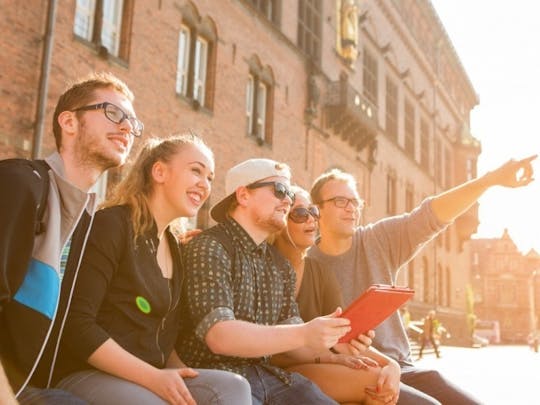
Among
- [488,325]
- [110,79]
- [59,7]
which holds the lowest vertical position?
[488,325]

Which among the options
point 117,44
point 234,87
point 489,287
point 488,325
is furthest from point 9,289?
point 489,287

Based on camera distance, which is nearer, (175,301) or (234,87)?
(175,301)

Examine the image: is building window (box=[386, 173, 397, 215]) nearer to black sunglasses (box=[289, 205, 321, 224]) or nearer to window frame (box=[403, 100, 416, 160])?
window frame (box=[403, 100, 416, 160])

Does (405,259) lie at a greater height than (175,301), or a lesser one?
greater

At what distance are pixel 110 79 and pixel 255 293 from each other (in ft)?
3.69

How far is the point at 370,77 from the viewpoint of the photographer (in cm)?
2644

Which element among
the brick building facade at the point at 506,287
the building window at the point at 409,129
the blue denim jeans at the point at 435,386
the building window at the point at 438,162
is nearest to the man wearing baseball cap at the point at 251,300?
the blue denim jeans at the point at 435,386

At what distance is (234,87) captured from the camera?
15.2 meters

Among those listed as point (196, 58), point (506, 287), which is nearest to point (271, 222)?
point (196, 58)

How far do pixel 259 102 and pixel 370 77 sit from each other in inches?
437

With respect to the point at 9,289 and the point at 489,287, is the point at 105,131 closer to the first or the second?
the point at 9,289

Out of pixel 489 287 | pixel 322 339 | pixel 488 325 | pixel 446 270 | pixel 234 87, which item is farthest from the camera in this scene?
pixel 489 287

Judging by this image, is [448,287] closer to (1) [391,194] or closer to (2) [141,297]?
(1) [391,194]

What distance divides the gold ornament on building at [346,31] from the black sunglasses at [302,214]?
A: 65.8 feet
